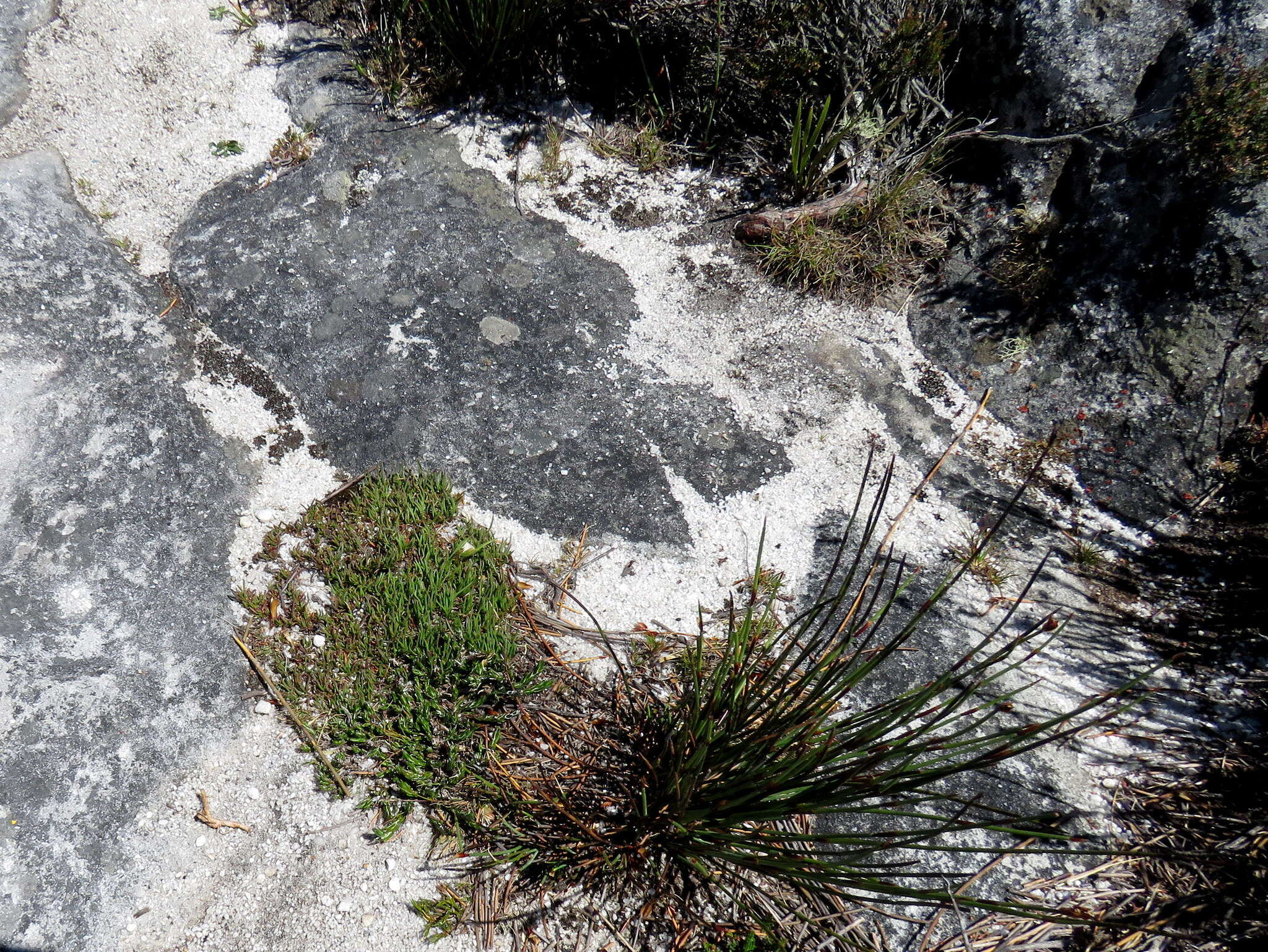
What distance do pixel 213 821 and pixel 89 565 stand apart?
3.32ft

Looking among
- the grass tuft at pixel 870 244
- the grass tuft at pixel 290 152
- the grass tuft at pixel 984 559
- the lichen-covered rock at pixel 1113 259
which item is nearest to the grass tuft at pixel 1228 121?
the lichen-covered rock at pixel 1113 259

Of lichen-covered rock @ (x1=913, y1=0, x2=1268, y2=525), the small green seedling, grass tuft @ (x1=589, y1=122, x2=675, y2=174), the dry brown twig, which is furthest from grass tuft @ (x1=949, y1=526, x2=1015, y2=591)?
the small green seedling

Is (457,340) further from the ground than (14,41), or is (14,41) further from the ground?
(14,41)

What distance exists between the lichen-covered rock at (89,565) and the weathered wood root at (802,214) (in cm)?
259

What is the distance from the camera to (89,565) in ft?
9.09

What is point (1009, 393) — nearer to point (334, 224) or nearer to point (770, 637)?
point (770, 637)

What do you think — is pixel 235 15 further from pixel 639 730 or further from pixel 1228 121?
pixel 1228 121

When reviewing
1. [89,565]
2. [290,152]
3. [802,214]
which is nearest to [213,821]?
[89,565]

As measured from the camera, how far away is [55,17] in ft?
12.8

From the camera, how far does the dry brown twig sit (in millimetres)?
2490

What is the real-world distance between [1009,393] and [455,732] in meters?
2.68

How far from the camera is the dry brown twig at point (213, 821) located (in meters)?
2.49

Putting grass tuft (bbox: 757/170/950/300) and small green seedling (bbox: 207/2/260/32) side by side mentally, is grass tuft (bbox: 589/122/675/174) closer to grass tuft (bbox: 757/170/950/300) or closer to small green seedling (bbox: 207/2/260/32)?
grass tuft (bbox: 757/170/950/300)

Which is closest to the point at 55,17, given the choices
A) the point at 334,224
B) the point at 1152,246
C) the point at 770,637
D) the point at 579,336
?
the point at 334,224
